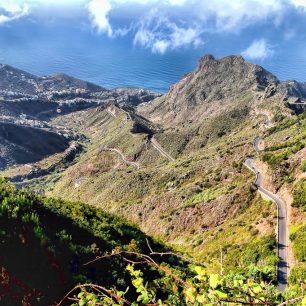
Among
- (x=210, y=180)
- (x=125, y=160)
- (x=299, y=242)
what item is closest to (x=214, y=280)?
(x=299, y=242)

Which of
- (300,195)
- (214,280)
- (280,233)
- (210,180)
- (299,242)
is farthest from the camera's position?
(210,180)

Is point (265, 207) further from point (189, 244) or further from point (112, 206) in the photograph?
point (112, 206)

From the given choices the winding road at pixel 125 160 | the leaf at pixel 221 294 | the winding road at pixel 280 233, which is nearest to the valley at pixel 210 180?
the winding road at pixel 280 233

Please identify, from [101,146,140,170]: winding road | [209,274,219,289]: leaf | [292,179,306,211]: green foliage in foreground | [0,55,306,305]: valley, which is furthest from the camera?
[101,146,140,170]: winding road

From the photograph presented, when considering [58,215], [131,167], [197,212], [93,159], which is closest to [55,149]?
[93,159]

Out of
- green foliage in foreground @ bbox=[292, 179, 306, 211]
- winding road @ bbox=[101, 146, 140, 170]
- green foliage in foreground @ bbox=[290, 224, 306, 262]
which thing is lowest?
green foliage in foreground @ bbox=[290, 224, 306, 262]

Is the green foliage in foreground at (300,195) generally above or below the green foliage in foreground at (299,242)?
above

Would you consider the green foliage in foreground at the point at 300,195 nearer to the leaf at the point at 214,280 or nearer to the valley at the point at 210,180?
the valley at the point at 210,180

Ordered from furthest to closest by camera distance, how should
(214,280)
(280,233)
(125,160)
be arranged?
1. (125,160)
2. (280,233)
3. (214,280)

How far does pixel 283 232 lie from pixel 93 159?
104m

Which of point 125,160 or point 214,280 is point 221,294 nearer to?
point 214,280

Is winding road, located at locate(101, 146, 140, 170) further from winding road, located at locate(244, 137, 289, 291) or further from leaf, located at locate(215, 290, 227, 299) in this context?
leaf, located at locate(215, 290, 227, 299)

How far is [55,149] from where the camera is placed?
7431 inches

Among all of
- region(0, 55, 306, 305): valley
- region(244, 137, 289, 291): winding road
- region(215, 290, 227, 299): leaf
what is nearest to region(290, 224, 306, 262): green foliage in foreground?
region(0, 55, 306, 305): valley
